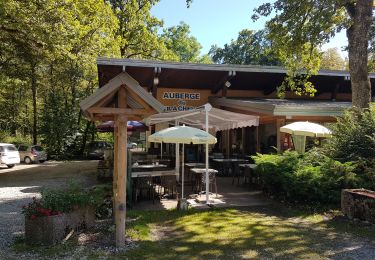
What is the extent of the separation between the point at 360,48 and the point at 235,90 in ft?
27.2

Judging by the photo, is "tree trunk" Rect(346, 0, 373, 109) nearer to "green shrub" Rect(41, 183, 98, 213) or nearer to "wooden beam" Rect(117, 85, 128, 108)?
"wooden beam" Rect(117, 85, 128, 108)

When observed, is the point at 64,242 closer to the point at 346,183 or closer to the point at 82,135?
the point at 346,183

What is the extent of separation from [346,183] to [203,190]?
164 inches

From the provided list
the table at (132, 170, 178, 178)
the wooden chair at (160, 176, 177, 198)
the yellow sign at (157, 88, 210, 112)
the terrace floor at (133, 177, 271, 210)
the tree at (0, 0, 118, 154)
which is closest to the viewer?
the terrace floor at (133, 177, 271, 210)

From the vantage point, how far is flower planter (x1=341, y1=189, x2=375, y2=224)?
7.65 m

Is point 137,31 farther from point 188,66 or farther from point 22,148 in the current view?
point 188,66

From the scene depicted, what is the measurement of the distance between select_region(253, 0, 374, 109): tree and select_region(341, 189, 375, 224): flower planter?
15.5 ft

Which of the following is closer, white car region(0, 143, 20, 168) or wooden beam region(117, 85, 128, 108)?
wooden beam region(117, 85, 128, 108)

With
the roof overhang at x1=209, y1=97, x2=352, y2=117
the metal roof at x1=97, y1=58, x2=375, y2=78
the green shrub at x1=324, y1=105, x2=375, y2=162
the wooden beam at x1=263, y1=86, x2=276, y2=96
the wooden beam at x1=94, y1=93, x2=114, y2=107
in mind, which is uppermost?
the metal roof at x1=97, y1=58, x2=375, y2=78

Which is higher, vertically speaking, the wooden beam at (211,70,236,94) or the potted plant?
the wooden beam at (211,70,236,94)

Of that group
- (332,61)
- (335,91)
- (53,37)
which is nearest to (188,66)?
(53,37)

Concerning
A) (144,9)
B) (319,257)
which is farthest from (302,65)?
(144,9)

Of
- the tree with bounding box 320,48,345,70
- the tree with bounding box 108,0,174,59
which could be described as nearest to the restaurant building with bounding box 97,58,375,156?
the tree with bounding box 108,0,174,59

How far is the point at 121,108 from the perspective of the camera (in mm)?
6254
